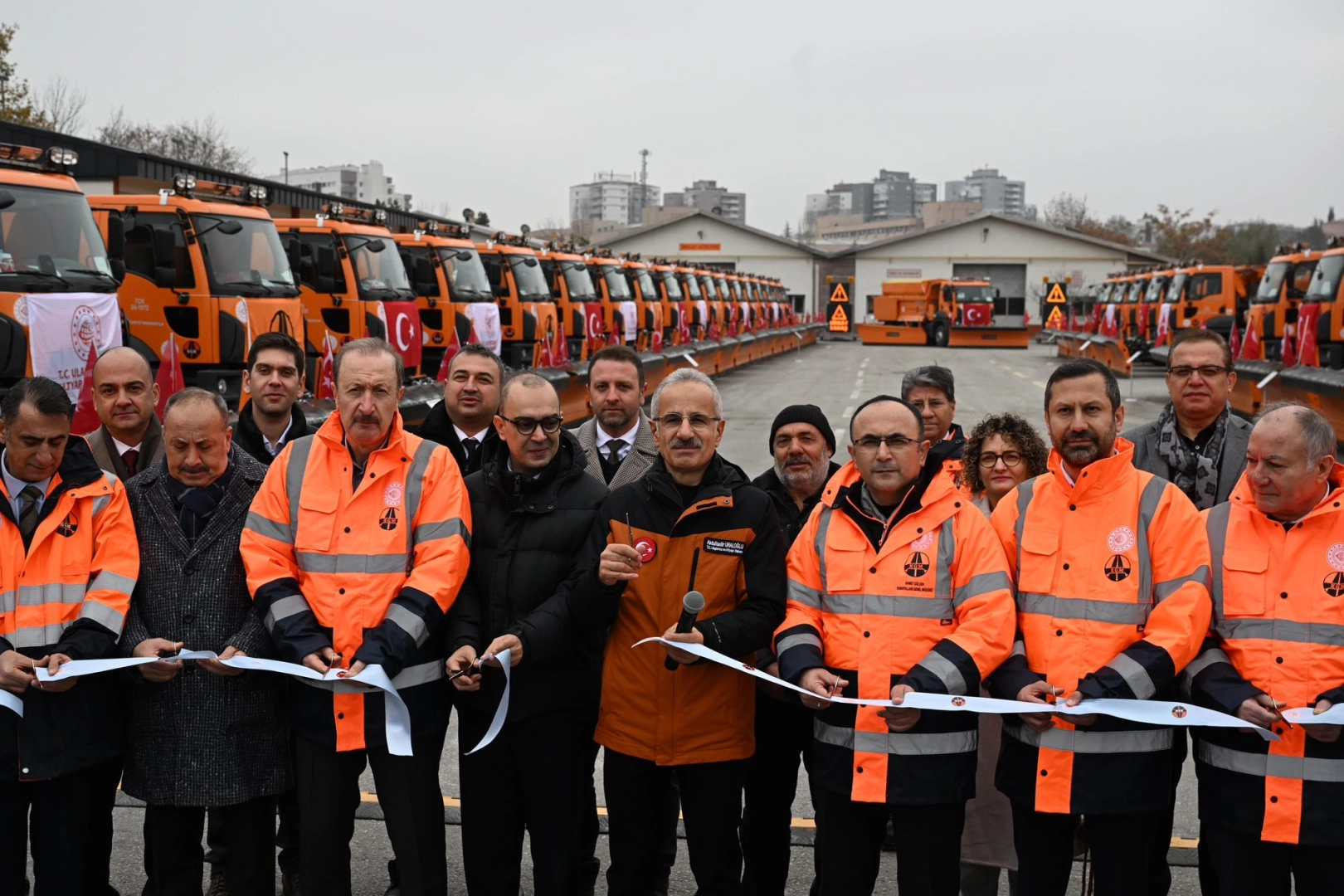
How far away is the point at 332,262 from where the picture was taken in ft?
52.1

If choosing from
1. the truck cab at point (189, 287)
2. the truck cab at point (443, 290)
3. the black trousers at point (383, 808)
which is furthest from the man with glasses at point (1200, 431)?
the truck cab at point (443, 290)

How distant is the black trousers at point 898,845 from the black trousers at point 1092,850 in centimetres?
20

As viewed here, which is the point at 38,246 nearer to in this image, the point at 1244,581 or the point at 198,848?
the point at 198,848

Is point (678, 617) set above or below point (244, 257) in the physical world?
below

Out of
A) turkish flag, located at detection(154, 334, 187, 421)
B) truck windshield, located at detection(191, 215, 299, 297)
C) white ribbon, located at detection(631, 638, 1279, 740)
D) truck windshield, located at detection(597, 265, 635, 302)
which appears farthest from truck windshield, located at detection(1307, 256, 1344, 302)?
white ribbon, located at detection(631, 638, 1279, 740)

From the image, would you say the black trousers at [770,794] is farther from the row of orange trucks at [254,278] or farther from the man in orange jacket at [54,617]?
the row of orange trucks at [254,278]

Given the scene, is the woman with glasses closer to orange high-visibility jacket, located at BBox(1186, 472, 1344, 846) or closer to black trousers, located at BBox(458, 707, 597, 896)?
orange high-visibility jacket, located at BBox(1186, 472, 1344, 846)

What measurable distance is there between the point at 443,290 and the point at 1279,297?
47.9 ft

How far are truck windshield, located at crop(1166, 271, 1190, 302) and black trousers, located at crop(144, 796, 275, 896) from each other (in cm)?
3290

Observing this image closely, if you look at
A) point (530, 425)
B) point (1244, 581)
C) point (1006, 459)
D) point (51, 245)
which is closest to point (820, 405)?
point (51, 245)

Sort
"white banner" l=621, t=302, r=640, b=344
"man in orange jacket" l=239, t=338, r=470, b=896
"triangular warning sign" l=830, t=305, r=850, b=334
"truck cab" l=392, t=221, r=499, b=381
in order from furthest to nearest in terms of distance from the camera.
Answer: "triangular warning sign" l=830, t=305, r=850, b=334 → "white banner" l=621, t=302, r=640, b=344 → "truck cab" l=392, t=221, r=499, b=381 → "man in orange jacket" l=239, t=338, r=470, b=896

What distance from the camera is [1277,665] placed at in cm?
342

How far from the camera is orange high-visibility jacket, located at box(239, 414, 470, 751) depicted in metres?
3.81

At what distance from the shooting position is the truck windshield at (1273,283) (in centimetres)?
2173
